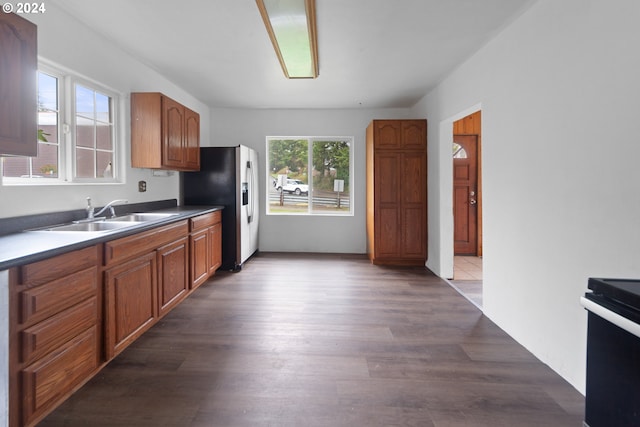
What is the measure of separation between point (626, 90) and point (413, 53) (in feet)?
6.52

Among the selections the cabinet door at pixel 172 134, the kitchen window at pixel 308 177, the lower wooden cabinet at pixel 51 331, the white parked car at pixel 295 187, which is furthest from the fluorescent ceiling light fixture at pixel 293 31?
the white parked car at pixel 295 187

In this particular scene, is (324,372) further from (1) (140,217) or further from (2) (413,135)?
(2) (413,135)

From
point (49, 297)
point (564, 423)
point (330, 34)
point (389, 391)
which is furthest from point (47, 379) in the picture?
point (330, 34)

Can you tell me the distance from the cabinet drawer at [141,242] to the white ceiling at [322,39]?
163cm

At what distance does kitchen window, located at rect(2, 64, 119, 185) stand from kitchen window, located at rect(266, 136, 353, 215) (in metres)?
2.85

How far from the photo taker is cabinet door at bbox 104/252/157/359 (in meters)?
2.06

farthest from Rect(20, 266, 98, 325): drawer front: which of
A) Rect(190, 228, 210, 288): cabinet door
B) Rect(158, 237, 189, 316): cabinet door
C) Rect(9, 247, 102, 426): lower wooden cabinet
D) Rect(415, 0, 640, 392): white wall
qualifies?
Rect(415, 0, 640, 392): white wall

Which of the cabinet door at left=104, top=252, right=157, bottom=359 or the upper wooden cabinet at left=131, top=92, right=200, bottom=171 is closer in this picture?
the cabinet door at left=104, top=252, right=157, bottom=359

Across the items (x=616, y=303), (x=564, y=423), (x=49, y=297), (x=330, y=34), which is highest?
(x=330, y=34)

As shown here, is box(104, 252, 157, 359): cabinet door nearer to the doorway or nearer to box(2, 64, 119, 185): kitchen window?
box(2, 64, 119, 185): kitchen window

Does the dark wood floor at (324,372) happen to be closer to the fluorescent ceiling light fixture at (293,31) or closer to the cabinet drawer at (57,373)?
the cabinet drawer at (57,373)

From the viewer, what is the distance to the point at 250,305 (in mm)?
3250

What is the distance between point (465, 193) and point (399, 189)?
163cm

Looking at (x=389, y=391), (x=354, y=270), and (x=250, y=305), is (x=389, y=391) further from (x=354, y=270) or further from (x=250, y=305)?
(x=354, y=270)
